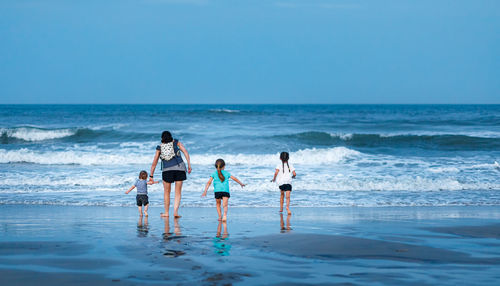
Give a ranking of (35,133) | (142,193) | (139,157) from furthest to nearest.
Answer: (35,133) → (139,157) → (142,193)

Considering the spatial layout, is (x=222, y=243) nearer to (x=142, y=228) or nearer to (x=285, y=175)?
(x=142, y=228)

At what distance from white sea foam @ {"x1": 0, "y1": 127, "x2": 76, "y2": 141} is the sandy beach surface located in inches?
1024

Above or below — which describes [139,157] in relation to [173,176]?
below

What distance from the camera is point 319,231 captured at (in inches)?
346

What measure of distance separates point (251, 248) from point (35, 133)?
3255cm

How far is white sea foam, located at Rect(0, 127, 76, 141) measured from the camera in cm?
3553

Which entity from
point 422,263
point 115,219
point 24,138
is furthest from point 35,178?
point 24,138

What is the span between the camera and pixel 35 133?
3609 centimetres

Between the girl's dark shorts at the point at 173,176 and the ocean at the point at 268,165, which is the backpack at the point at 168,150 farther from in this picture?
the ocean at the point at 268,165

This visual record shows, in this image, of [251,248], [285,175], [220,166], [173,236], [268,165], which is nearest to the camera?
[251,248]

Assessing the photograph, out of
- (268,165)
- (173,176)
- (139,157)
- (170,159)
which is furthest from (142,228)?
(139,157)

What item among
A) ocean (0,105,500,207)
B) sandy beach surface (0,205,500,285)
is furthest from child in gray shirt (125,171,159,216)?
ocean (0,105,500,207)

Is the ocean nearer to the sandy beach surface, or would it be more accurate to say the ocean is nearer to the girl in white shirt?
the girl in white shirt

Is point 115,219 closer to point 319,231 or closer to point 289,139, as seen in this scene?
point 319,231
